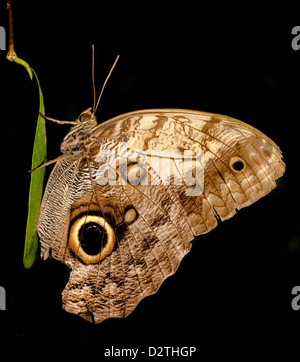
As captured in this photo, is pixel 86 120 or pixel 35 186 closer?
pixel 35 186

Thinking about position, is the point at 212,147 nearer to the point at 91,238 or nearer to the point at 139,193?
the point at 139,193

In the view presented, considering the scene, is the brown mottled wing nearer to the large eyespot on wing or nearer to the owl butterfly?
the owl butterfly

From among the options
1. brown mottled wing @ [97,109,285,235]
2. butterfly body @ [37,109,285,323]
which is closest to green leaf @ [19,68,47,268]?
butterfly body @ [37,109,285,323]

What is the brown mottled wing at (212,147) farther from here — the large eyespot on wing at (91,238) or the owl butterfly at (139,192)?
the large eyespot on wing at (91,238)

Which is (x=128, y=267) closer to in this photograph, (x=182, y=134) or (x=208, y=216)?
(x=208, y=216)

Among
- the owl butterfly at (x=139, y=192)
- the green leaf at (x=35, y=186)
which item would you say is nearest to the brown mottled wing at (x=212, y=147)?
the owl butterfly at (x=139, y=192)

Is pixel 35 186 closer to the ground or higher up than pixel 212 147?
closer to the ground

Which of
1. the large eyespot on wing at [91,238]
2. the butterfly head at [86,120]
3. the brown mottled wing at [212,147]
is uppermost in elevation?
the butterfly head at [86,120]

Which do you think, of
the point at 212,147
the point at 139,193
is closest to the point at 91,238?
the point at 139,193
